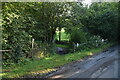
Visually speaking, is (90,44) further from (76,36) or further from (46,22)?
(46,22)

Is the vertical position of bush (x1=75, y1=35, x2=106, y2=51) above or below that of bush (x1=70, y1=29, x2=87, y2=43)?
below

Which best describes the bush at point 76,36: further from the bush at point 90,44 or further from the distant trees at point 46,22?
the bush at point 90,44

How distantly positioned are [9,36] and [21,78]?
3523mm

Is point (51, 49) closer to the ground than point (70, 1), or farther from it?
closer to the ground

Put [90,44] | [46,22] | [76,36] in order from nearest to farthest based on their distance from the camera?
1. [46,22]
2. [76,36]
3. [90,44]

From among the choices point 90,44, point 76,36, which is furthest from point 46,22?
point 90,44

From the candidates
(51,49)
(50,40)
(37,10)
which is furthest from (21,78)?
(50,40)

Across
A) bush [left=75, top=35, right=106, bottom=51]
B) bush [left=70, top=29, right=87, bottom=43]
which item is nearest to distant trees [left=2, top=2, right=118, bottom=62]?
bush [left=70, top=29, right=87, bottom=43]

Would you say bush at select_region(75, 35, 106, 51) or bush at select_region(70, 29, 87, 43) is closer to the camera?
bush at select_region(75, 35, 106, 51)

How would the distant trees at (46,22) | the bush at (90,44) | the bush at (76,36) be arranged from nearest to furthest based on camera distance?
the distant trees at (46,22) < the bush at (90,44) < the bush at (76,36)

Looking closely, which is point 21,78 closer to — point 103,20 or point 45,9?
point 45,9

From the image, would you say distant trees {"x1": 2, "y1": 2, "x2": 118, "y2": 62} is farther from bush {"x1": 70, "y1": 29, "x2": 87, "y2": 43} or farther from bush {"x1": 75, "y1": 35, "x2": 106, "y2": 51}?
bush {"x1": 75, "y1": 35, "x2": 106, "y2": 51}

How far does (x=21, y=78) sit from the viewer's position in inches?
254


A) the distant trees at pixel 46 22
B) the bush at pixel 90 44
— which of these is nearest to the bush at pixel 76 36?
the distant trees at pixel 46 22
